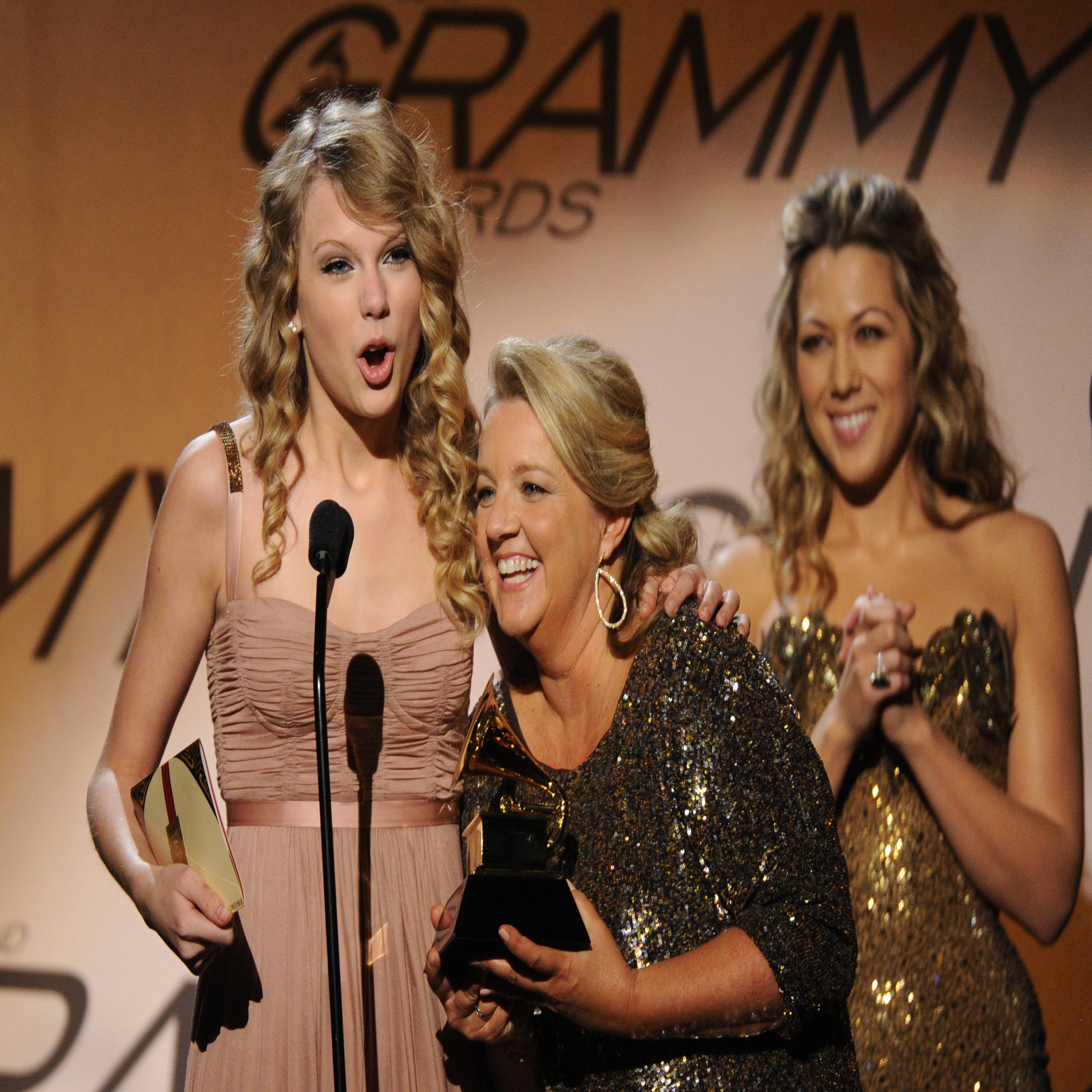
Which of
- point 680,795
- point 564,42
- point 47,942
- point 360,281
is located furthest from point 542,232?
point 47,942

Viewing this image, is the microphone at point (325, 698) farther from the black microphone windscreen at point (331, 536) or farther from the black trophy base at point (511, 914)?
the black trophy base at point (511, 914)

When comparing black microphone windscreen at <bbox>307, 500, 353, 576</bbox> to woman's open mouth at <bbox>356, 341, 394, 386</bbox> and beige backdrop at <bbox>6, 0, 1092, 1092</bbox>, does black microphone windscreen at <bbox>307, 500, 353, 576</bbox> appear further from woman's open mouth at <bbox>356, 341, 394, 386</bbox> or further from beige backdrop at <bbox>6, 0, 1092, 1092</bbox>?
beige backdrop at <bbox>6, 0, 1092, 1092</bbox>

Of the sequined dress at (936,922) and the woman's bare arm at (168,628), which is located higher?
the woman's bare arm at (168,628)

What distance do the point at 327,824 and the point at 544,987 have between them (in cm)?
30

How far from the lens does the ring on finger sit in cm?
216

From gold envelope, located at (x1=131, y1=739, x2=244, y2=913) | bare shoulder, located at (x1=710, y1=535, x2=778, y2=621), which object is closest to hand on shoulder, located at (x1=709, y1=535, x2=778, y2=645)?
bare shoulder, located at (x1=710, y1=535, x2=778, y2=621)

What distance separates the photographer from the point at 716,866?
1644 mm

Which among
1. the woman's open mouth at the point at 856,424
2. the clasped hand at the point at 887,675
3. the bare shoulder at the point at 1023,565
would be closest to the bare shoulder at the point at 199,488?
the clasped hand at the point at 887,675

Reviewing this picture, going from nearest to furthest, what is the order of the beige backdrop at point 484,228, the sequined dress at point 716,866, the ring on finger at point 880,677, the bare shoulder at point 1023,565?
the sequined dress at point 716,866 < the ring on finger at point 880,677 < the bare shoulder at point 1023,565 < the beige backdrop at point 484,228

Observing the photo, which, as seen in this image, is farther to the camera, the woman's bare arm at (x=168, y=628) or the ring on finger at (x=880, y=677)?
the ring on finger at (x=880, y=677)

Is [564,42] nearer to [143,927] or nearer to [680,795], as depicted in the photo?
[680,795]

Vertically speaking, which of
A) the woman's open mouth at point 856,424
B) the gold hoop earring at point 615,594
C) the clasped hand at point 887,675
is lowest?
the clasped hand at point 887,675

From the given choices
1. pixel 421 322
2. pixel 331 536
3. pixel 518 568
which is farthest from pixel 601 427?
pixel 331 536

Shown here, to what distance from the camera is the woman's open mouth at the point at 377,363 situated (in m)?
1.82
